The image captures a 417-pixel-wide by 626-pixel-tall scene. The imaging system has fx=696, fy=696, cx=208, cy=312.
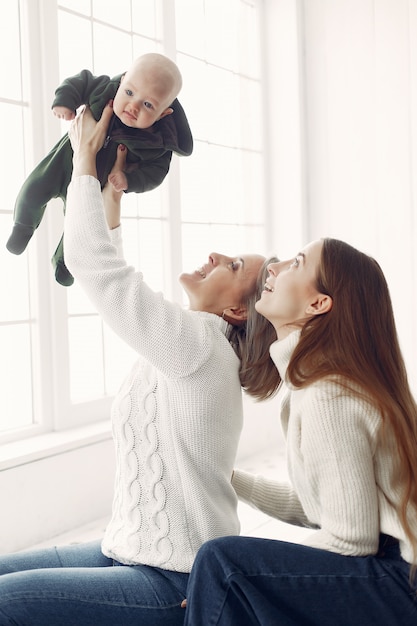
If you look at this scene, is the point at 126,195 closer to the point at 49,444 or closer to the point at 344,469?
the point at 49,444

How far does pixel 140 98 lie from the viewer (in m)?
1.50

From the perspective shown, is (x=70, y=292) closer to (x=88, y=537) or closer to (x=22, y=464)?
(x=22, y=464)

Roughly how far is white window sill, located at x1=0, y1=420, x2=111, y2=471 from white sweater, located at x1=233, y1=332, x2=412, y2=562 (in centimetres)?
139

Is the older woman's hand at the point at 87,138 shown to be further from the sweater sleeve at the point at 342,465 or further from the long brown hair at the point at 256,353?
the sweater sleeve at the point at 342,465

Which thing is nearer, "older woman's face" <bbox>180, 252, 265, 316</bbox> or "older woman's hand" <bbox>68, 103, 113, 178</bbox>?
"older woman's hand" <bbox>68, 103, 113, 178</bbox>

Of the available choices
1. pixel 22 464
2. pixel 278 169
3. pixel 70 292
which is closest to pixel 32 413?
pixel 22 464

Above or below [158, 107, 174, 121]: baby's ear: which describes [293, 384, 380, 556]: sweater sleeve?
below

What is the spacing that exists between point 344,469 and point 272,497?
15.6 inches

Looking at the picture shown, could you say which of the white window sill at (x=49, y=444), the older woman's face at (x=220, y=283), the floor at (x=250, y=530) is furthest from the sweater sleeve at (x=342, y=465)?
the white window sill at (x=49, y=444)

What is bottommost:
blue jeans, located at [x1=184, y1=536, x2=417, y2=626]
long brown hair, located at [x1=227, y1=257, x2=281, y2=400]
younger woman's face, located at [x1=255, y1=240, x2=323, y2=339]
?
blue jeans, located at [x1=184, y1=536, x2=417, y2=626]

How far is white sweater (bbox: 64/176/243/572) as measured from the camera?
4.47 feet

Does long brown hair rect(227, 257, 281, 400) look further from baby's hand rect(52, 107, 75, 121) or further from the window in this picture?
the window

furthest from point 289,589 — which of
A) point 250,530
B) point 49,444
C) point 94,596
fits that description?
point 49,444

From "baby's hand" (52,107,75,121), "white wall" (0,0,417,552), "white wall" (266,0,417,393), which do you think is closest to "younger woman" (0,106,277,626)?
"baby's hand" (52,107,75,121)
